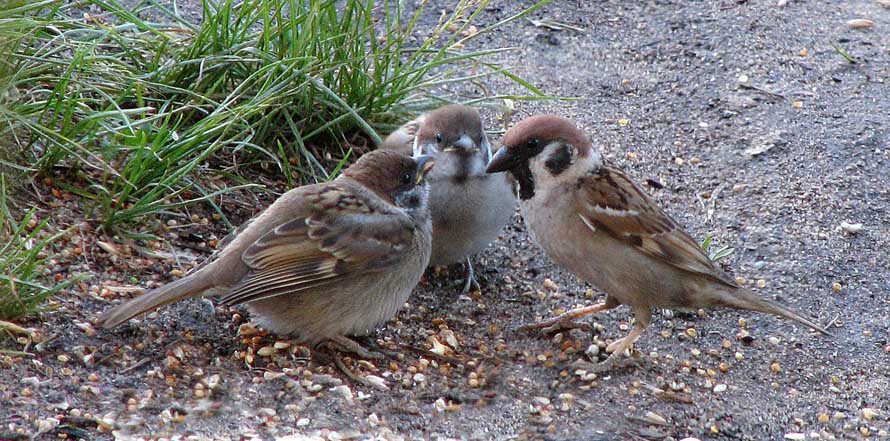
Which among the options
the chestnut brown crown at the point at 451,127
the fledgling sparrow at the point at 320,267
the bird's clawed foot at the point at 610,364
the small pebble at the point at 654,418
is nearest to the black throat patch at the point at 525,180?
the chestnut brown crown at the point at 451,127

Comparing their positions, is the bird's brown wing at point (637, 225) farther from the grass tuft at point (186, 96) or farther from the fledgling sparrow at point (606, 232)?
the grass tuft at point (186, 96)

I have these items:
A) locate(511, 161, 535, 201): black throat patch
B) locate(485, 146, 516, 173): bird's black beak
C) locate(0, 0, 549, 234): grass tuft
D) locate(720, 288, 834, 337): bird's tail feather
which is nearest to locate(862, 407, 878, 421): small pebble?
locate(720, 288, 834, 337): bird's tail feather

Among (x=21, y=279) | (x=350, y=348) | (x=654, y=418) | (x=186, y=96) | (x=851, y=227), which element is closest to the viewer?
(x=21, y=279)

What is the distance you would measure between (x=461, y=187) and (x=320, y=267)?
2.79 ft

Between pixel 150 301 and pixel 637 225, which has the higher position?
pixel 150 301

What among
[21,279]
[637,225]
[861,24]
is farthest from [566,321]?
[861,24]

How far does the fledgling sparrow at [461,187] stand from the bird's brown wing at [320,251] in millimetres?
428

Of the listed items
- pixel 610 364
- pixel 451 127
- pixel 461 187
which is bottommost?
pixel 610 364

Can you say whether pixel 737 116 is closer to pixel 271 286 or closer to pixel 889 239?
pixel 889 239

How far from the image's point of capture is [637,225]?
4082 millimetres

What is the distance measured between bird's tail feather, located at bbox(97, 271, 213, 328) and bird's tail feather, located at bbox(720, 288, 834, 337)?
1866 mm

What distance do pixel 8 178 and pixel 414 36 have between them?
257 cm

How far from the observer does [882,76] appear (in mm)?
6012

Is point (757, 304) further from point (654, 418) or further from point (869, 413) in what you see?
point (654, 418)
